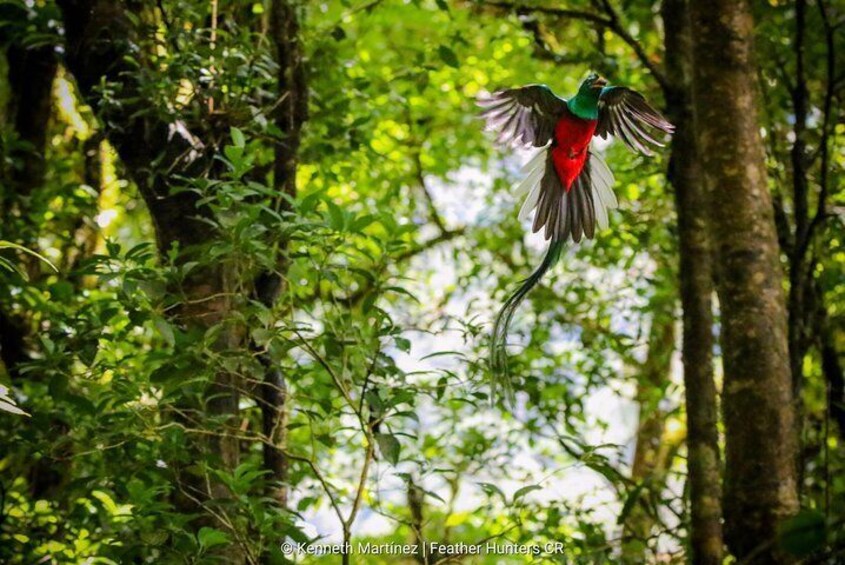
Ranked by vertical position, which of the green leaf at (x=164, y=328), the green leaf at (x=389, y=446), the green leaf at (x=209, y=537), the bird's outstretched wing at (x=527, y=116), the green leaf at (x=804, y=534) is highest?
the bird's outstretched wing at (x=527, y=116)

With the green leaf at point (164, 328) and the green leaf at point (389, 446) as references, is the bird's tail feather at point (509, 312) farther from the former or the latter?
the green leaf at point (164, 328)

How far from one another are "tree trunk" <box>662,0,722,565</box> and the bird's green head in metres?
0.52

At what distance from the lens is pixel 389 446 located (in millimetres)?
2025

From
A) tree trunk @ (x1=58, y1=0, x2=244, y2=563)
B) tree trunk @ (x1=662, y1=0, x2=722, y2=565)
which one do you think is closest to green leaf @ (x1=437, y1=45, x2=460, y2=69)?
tree trunk @ (x1=662, y1=0, x2=722, y2=565)

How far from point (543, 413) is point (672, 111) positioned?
1113mm

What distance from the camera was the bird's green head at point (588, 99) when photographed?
75.1 inches

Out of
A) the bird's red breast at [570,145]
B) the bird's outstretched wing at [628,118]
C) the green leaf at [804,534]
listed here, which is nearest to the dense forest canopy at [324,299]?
the green leaf at [804,534]

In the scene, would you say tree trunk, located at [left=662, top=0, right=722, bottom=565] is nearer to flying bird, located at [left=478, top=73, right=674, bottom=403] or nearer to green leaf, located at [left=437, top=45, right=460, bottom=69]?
flying bird, located at [left=478, top=73, right=674, bottom=403]

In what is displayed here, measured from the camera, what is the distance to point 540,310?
12.7ft

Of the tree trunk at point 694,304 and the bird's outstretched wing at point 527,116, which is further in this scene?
the tree trunk at point 694,304

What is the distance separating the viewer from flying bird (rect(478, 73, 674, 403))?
1934mm

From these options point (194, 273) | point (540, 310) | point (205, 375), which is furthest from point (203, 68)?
point (540, 310)

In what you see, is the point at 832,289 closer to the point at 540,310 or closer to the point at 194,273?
the point at 540,310

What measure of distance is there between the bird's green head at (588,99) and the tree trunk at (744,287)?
44cm
